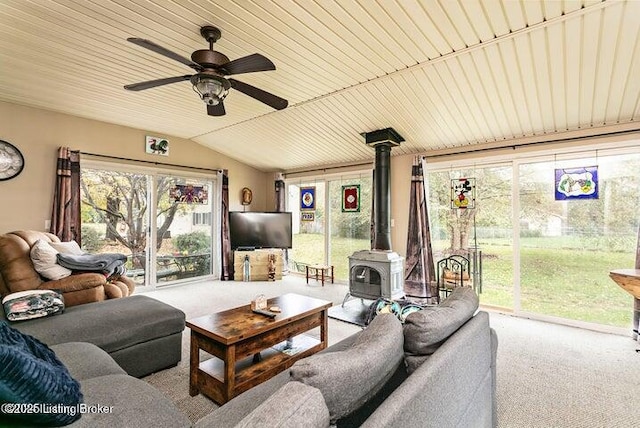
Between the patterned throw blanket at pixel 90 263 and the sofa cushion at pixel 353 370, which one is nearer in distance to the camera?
the sofa cushion at pixel 353 370

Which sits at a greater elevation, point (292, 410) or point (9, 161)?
point (9, 161)

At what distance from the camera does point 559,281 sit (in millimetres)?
3797

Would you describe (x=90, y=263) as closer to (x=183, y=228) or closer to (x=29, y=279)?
(x=29, y=279)

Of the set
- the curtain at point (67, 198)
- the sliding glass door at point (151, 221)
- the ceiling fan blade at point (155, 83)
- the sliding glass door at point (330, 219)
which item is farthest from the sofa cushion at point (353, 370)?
the sliding glass door at point (151, 221)

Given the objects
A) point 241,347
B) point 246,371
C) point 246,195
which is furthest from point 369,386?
point 246,195

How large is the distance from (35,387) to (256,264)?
16.6 ft

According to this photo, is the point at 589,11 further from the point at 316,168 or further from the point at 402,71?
the point at 316,168

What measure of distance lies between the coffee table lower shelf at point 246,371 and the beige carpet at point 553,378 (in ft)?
0.37

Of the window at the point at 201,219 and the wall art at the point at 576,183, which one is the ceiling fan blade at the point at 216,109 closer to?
the window at the point at 201,219

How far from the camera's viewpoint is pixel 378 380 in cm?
115

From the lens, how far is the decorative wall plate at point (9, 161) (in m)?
3.83

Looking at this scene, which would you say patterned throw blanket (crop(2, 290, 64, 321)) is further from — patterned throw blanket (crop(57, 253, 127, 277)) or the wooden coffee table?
the wooden coffee table

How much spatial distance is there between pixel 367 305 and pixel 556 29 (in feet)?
11.8

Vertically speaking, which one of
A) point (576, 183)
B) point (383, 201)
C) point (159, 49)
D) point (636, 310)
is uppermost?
point (159, 49)
